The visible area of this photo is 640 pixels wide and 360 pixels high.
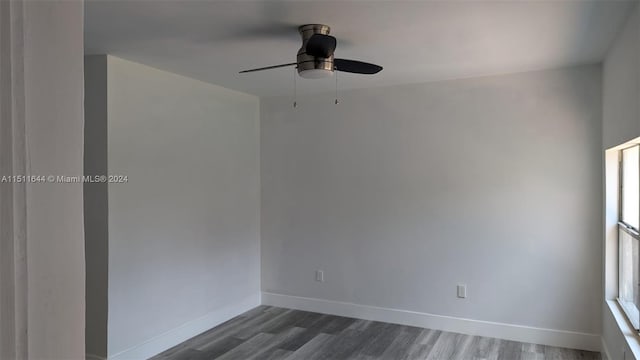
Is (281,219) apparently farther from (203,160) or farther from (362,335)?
(362,335)

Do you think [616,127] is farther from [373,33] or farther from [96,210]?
[96,210]

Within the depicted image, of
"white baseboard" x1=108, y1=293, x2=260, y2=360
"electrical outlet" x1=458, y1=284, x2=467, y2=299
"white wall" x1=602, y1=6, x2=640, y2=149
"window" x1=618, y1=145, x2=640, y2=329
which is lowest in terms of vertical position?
"white baseboard" x1=108, y1=293, x2=260, y2=360

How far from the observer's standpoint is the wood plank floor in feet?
12.6

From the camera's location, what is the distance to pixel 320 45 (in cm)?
255

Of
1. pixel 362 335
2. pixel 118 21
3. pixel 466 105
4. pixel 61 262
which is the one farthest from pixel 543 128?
pixel 61 262

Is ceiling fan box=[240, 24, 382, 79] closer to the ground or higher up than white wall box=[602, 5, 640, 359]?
higher up

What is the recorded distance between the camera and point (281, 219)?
5.25 m

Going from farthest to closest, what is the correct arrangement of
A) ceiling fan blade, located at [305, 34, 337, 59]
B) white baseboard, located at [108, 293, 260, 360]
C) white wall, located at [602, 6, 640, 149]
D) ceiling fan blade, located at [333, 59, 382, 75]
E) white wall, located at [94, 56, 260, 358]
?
1. white baseboard, located at [108, 293, 260, 360]
2. white wall, located at [94, 56, 260, 358]
3. ceiling fan blade, located at [333, 59, 382, 75]
4. ceiling fan blade, located at [305, 34, 337, 59]
5. white wall, located at [602, 6, 640, 149]

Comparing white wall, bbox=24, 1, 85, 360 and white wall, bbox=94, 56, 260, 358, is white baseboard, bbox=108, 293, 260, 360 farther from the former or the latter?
white wall, bbox=24, 1, 85, 360

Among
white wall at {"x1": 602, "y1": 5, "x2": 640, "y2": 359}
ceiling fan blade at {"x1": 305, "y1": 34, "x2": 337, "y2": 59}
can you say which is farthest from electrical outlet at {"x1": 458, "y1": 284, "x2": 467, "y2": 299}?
ceiling fan blade at {"x1": 305, "y1": 34, "x2": 337, "y2": 59}

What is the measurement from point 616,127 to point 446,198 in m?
1.65

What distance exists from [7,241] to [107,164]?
332 centimetres

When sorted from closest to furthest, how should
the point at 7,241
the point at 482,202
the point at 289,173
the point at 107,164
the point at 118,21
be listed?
the point at 7,241 → the point at 118,21 → the point at 107,164 → the point at 482,202 → the point at 289,173

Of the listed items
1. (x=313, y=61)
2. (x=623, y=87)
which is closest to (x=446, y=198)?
(x=623, y=87)
